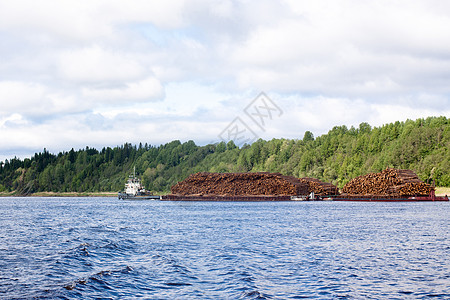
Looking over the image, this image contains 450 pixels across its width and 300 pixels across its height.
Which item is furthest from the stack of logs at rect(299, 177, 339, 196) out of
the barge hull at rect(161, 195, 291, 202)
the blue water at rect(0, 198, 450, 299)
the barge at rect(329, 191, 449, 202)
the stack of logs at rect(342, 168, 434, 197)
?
the blue water at rect(0, 198, 450, 299)

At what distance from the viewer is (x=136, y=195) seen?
180m

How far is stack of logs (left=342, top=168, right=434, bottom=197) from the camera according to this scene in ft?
449

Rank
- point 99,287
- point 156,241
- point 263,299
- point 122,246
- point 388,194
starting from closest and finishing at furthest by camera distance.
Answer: point 263,299, point 99,287, point 122,246, point 156,241, point 388,194

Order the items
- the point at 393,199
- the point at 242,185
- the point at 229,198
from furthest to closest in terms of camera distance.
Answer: the point at 242,185 → the point at 229,198 → the point at 393,199

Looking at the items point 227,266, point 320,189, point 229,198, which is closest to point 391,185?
point 320,189

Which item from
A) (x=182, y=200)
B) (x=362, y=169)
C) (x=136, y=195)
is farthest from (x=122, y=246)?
(x=362, y=169)

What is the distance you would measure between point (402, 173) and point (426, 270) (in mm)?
123711

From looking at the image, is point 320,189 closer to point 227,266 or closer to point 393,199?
point 393,199

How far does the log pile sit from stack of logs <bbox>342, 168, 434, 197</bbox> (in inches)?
781

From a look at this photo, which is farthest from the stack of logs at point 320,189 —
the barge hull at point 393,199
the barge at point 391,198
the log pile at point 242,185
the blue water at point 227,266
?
the blue water at point 227,266

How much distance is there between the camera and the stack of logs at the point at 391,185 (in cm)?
13675

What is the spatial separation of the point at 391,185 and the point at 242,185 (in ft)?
166

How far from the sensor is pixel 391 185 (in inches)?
5527

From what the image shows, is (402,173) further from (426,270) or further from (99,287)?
(99,287)
